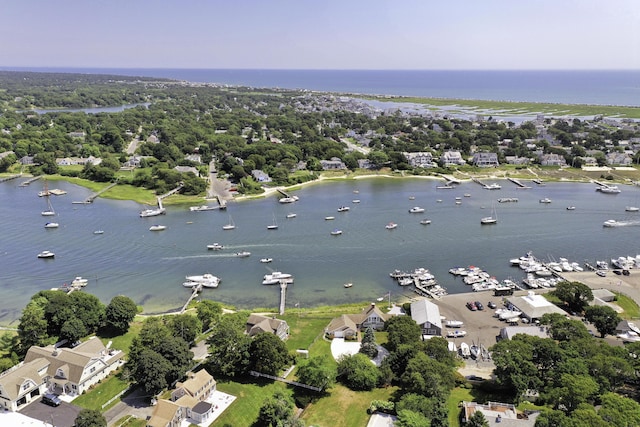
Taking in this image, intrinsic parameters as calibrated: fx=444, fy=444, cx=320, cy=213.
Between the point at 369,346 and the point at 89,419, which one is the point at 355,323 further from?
the point at 89,419

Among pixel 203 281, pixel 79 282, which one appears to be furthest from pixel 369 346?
→ pixel 79 282

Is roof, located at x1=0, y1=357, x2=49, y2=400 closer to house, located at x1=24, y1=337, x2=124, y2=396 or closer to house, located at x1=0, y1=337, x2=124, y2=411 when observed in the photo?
house, located at x1=0, y1=337, x2=124, y2=411

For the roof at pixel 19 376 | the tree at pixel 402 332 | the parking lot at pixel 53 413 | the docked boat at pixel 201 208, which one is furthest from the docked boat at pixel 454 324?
the docked boat at pixel 201 208

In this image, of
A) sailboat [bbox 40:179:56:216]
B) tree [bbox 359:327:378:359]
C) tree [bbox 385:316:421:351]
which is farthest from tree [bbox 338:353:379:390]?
sailboat [bbox 40:179:56:216]

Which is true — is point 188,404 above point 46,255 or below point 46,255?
above

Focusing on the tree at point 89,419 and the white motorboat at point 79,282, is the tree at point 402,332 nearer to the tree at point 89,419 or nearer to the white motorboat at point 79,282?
the tree at point 89,419

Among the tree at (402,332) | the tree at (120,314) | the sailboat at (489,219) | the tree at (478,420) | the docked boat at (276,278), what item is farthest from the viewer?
the sailboat at (489,219)
